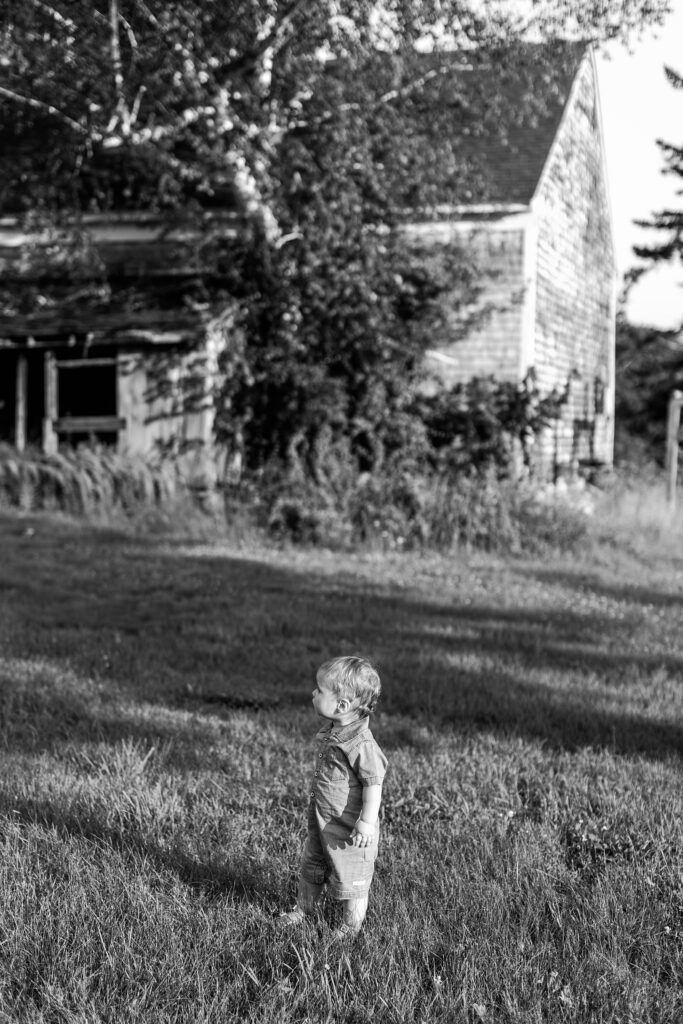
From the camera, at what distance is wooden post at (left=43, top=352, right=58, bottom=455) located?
53.2 feet

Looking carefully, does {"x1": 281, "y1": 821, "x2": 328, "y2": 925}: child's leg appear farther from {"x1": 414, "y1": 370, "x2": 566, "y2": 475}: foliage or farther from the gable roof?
the gable roof

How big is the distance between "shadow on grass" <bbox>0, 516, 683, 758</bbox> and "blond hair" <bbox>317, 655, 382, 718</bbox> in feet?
6.64

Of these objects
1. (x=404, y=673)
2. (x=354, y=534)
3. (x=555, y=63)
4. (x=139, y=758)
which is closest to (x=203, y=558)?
(x=354, y=534)

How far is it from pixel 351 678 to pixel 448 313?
1284 cm

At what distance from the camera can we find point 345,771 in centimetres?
317

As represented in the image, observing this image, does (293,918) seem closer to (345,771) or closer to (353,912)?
(353,912)

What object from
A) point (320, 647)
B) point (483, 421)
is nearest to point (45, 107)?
point (483, 421)

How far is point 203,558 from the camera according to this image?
35.1ft

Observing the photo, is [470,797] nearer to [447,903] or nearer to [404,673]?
[447,903]

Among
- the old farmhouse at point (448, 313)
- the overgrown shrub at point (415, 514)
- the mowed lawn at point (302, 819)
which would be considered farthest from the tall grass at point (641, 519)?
the mowed lawn at point (302, 819)

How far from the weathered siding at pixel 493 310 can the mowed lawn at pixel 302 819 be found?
9119 mm

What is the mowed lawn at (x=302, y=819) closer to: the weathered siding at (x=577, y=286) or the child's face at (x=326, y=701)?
the child's face at (x=326, y=701)

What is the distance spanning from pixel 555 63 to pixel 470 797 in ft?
40.9

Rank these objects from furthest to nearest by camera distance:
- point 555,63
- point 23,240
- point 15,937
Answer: point 23,240, point 555,63, point 15,937
